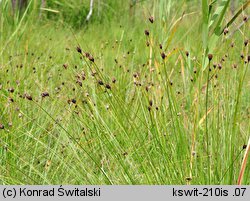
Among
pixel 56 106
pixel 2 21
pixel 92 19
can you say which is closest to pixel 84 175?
pixel 56 106

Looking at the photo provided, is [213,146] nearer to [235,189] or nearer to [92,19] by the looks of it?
[235,189]

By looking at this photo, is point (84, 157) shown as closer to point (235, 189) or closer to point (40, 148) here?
point (40, 148)

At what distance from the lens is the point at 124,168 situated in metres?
1.92

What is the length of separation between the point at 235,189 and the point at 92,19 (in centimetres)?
557

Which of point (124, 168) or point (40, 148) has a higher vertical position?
point (124, 168)

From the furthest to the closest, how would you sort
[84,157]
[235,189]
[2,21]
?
[2,21]
[84,157]
[235,189]

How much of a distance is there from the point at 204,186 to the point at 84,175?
485 mm

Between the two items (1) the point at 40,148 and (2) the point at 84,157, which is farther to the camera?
(1) the point at 40,148

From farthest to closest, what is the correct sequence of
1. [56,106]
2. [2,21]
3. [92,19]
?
[92,19] → [2,21] → [56,106]

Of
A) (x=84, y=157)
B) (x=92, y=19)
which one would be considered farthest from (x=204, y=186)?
(x=92, y=19)

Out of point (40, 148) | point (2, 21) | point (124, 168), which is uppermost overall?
point (2, 21)

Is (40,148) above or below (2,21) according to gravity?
below

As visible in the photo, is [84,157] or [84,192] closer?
[84,192]

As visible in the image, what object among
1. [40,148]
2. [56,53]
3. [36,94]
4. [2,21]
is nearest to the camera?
[40,148]
